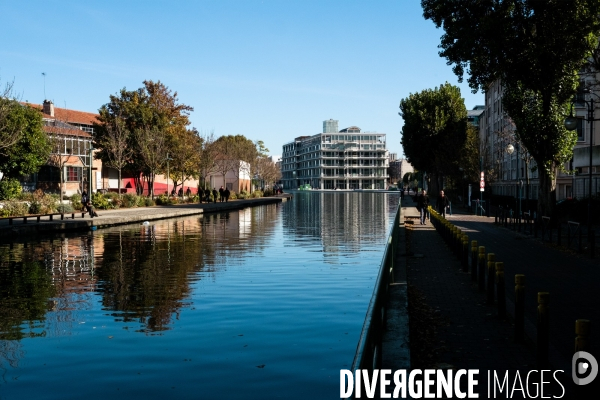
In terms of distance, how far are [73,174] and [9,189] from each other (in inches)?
822

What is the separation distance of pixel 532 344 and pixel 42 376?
5585 millimetres

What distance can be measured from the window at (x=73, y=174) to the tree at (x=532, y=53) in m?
41.8

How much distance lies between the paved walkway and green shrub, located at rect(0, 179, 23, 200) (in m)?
27.3

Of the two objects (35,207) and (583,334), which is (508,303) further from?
(35,207)

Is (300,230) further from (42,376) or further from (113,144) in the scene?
(113,144)

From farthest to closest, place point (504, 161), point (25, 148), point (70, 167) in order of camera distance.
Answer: point (504, 161), point (70, 167), point (25, 148)

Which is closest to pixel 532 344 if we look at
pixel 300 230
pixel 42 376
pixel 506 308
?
pixel 506 308

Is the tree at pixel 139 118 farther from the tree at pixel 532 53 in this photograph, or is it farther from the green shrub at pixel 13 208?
the tree at pixel 532 53

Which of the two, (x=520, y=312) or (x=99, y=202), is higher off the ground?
(x=99, y=202)

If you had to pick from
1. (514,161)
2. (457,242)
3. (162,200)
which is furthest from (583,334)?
(514,161)

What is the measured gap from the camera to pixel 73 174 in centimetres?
5916

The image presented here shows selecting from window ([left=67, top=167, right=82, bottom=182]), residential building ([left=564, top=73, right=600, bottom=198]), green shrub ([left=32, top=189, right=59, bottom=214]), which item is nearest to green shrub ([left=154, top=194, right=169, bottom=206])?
window ([left=67, top=167, right=82, bottom=182])

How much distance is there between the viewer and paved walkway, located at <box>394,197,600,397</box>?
7.29 m

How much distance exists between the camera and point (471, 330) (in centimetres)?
851
